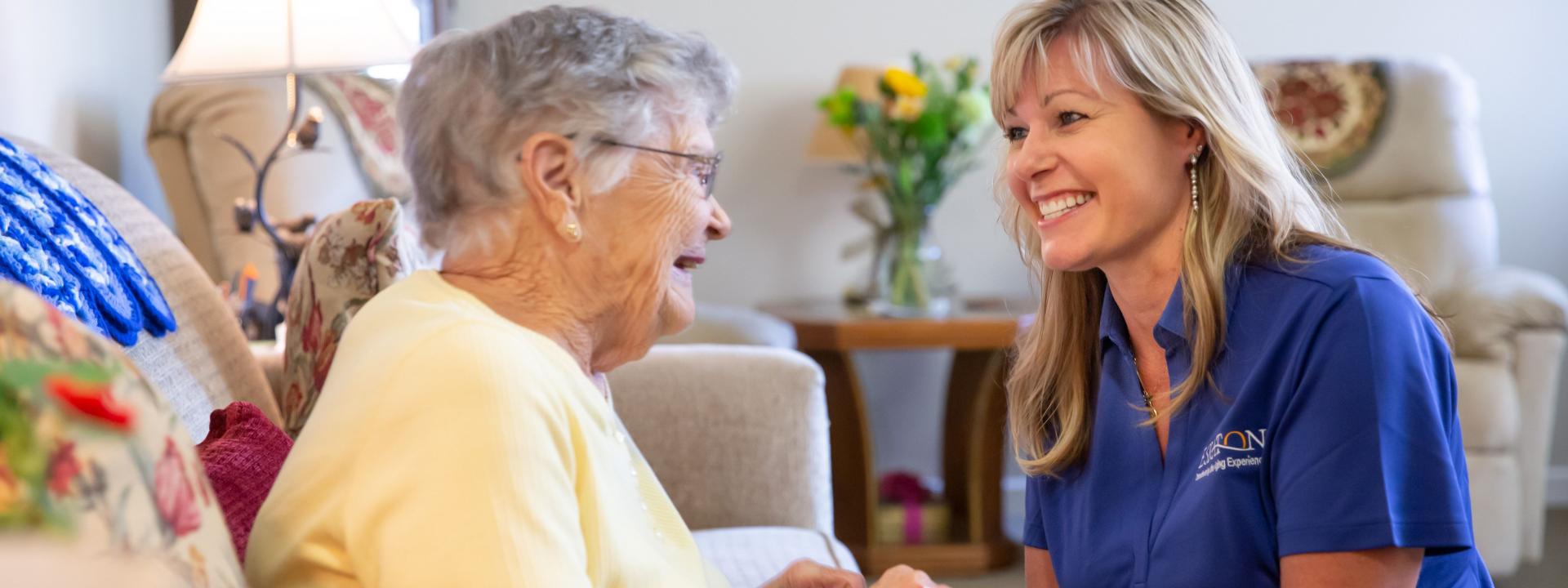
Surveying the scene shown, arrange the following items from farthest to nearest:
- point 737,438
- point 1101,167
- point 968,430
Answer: point 968,430 → point 737,438 → point 1101,167

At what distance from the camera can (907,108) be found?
321cm

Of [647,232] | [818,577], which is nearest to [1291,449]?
[818,577]

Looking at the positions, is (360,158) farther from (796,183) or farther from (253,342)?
(796,183)

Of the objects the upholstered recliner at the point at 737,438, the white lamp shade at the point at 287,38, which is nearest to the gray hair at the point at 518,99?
the upholstered recliner at the point at 737,438

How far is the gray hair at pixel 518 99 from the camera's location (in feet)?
3.24

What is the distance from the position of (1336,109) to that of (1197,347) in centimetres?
243

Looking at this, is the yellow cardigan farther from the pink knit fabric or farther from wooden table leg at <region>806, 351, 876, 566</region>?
wooden table leg at <region>806, 351, 876, 566</region>

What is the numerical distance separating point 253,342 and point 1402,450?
1.65m

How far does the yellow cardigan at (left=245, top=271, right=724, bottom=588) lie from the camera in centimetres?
79

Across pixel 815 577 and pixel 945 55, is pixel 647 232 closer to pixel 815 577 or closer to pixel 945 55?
pixel 815 577

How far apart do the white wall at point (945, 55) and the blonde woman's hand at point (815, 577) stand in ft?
8.29

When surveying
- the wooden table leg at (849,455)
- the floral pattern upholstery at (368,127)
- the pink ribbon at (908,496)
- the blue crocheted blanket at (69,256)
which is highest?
the blue crocheted blanket at (69,256)

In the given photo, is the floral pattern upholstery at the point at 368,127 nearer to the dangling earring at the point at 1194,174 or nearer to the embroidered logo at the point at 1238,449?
the dangling earring at the point at 1194,174

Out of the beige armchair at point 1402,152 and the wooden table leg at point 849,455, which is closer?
the wooden table leg at point 849,455
